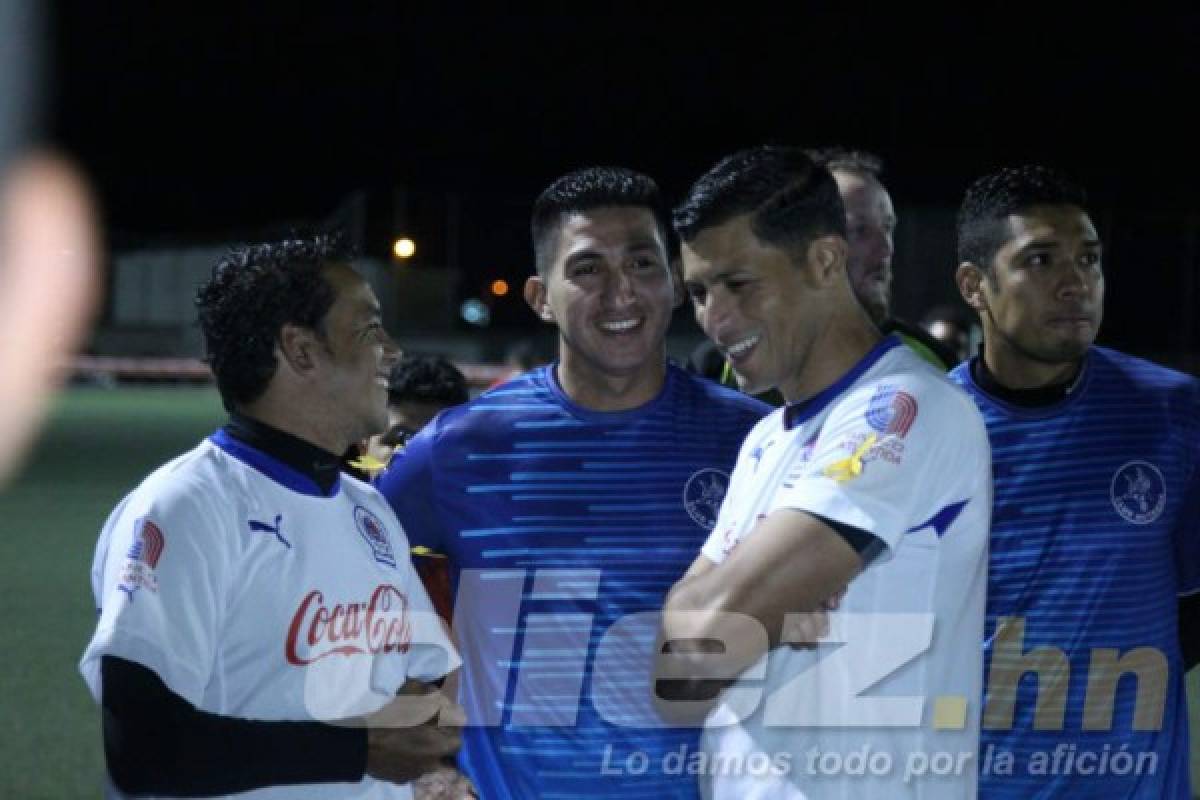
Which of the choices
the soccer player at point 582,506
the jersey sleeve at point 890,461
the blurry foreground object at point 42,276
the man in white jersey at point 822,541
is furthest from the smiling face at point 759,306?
the blurry foreground object at point 42,276

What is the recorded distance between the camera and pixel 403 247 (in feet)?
122

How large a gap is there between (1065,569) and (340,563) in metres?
1.60

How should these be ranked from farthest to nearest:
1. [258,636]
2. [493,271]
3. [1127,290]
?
[493,271], [1127,290], [258,636]

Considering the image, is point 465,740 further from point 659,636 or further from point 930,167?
point 930,167

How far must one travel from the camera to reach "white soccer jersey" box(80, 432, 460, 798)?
231 centimetres

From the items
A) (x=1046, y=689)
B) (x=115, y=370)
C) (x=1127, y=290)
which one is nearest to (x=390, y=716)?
(x=1046, y=689)

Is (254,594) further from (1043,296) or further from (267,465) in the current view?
(1043,296)

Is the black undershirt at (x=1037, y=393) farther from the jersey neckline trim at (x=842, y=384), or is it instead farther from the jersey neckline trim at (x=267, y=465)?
the jersey neckline trim at (x=267, y=465)

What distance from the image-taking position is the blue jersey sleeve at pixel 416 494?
338 centimetres

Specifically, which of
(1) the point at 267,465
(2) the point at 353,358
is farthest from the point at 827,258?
(1) the point at 267,465

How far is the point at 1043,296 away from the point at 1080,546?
0.57m

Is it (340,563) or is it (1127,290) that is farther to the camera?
(1127,290)

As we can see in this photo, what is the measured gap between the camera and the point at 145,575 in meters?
2.32

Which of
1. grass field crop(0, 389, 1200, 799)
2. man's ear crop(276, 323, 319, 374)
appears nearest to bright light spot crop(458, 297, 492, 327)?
grass field crop(0, 389, 1200, 799)
